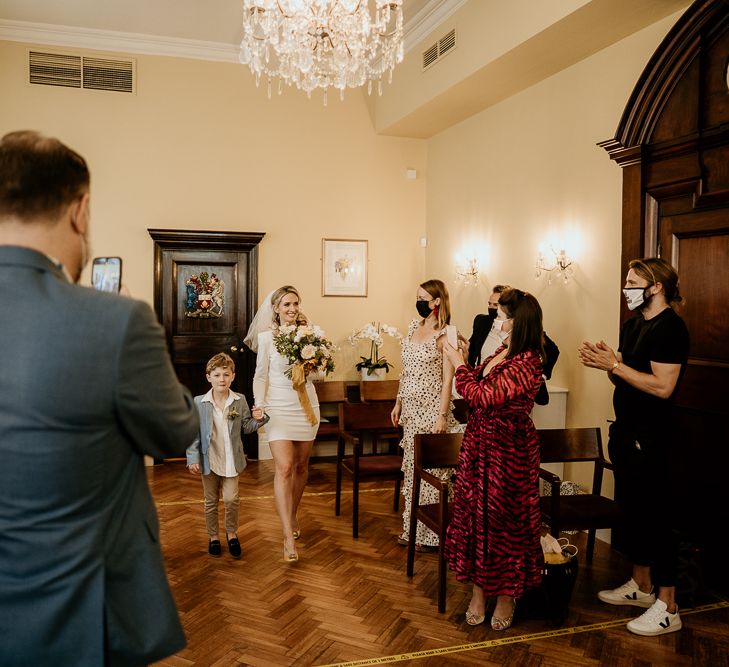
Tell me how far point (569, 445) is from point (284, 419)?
1933 millimetres

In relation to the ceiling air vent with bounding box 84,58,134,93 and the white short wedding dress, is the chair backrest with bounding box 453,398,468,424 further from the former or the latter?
the ceiling air vent with bounding box 84,58,134,93

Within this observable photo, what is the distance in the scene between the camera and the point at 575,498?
14.3 ft

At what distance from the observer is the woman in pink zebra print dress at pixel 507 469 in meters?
3.43

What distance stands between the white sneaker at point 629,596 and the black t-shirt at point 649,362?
965mm

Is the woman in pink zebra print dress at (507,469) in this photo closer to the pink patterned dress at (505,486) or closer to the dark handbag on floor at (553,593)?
the pink patterned dress at (505,486)

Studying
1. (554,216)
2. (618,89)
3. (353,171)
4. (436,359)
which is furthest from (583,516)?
(353,171)

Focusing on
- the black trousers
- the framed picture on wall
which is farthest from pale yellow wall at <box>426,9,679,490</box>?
the black trousers

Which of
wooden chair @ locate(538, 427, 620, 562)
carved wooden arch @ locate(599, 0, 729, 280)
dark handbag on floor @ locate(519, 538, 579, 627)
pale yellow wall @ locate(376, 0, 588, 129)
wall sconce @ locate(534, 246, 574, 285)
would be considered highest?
pale yellow wall @ locate(376, 0, 588, 129)

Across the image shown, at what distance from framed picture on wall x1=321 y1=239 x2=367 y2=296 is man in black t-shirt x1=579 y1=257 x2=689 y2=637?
486cm

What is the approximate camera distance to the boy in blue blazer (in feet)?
14.8

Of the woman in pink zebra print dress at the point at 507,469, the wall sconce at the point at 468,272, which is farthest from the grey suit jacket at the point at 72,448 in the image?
the wall sconce at the point at 468,272

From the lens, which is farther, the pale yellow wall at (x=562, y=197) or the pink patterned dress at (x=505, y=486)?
the pale yellow wall at (x=562, y=197)

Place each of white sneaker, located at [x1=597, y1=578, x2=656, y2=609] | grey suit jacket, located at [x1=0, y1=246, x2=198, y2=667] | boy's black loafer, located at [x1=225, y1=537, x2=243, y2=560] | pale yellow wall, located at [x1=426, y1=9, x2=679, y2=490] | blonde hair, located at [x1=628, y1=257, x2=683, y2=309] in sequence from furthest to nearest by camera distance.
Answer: pale yellow wall, located at [x1=426, y1=9, x2=679, y2=490], boy's black loafer, located at [x1=225, y1=537, x2=243, y2=560], white sneaker, located at [x1=597, y1=578, x2=656, y2=609], blonde hair, located at [x1=628, y1=257, x2=683, y2=309], grey suit jacket, located at [x1=0, y1=246, x2=198, y2=667]

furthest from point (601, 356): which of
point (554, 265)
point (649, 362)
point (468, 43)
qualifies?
point (468, 43)
